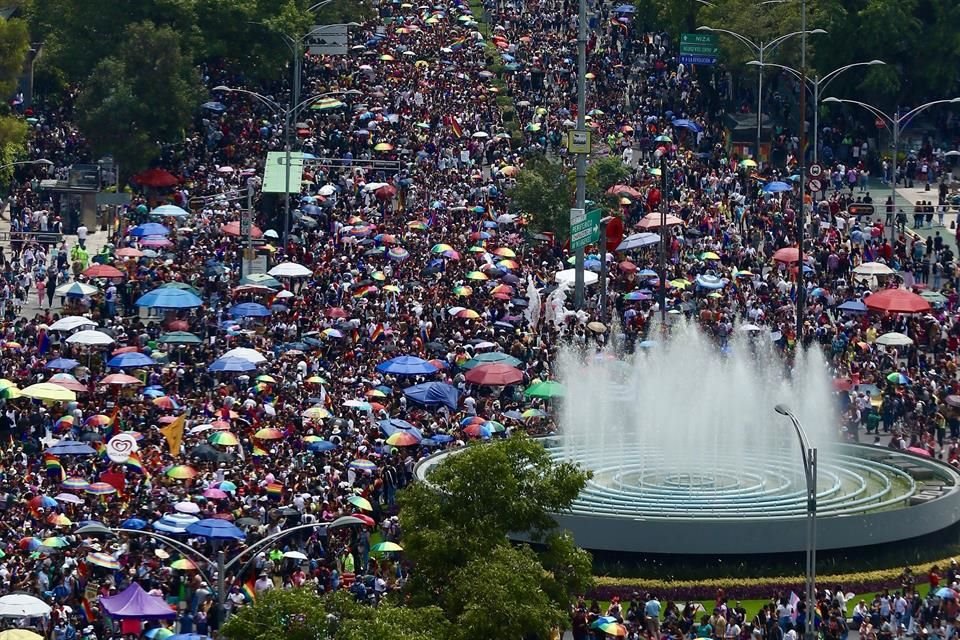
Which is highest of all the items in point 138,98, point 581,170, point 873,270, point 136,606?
point 138,98

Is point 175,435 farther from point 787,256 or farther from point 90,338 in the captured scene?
point 787,256

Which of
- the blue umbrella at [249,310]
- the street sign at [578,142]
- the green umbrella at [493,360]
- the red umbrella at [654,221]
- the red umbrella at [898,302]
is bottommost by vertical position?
the green umbrella at [493,360]

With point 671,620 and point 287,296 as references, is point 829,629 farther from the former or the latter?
point 287,296

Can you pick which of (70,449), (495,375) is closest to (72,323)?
(70,449)

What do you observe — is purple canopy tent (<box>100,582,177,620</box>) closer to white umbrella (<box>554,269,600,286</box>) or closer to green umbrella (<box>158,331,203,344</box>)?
green umbrella (<box>158,331,203,344</box>)

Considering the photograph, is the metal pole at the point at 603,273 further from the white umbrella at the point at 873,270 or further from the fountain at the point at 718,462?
the white umbrella at the point at 873,270

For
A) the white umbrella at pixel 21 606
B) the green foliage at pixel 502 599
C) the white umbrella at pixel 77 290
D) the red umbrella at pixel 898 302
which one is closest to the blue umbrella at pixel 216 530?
the white umbrella at pixel 21 606
